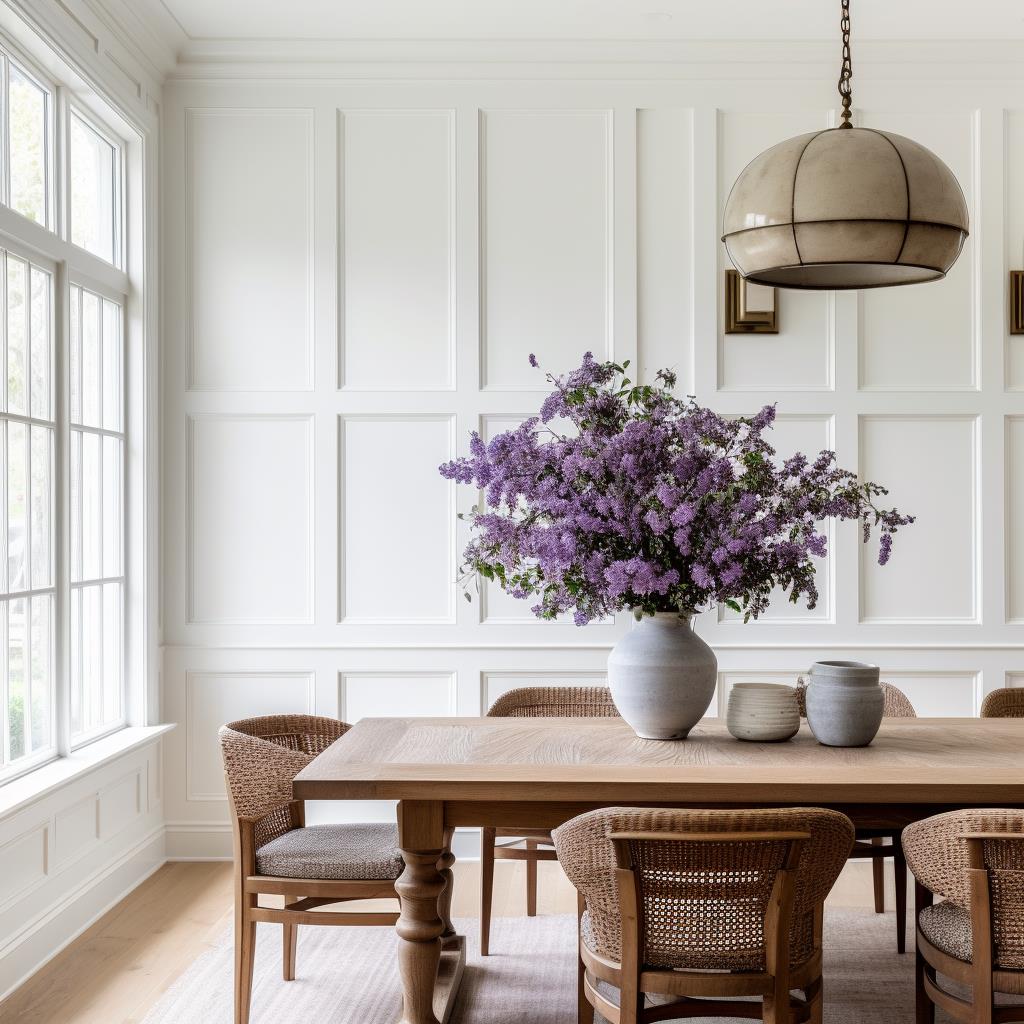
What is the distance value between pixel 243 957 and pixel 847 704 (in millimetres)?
1673

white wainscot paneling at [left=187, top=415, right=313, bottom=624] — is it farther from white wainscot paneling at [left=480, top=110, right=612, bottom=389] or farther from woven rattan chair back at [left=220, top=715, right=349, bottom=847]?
woven rattan chair back at [left=220, top=715, right=349, bottom=847]

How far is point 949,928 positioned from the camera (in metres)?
2.24

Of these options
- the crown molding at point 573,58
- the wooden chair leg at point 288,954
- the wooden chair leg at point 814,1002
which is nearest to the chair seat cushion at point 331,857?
the wooden chair leg at point 288,954

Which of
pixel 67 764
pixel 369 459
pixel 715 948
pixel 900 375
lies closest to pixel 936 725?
pixel 715 948

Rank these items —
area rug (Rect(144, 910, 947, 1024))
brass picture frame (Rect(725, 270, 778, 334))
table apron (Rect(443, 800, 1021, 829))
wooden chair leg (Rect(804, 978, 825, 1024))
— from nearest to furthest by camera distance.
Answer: wooden chair leg (Rect(804, 978, 825, 1024)) < table apron (Rect(443, 800, 1021, 829)) < area rug (Rect(144, 910, 947, 1024)) < brass picture frame (Rect(725, 270, 778, 334))

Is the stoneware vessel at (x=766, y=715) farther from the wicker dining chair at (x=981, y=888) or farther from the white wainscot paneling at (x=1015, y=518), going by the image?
the white wainscot paneling at (x=1015, y=518)

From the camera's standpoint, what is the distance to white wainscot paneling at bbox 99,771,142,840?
12.6ft

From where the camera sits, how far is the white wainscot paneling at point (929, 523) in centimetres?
439

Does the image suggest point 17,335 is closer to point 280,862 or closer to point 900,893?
point 280,862

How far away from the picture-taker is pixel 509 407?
14.5 ft

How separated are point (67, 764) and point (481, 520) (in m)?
1.97

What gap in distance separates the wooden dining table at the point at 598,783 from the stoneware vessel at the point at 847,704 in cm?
4

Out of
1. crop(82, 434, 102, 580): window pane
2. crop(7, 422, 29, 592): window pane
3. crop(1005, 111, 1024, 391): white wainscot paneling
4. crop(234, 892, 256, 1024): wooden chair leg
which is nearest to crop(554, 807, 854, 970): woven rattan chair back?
crop(234, 892, 256, 1024): wooden chair leg

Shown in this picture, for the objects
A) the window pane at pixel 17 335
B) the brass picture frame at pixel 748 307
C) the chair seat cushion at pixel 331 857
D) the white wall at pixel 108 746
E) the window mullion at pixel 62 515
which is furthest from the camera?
the brass picture frame at pixel 748 307
